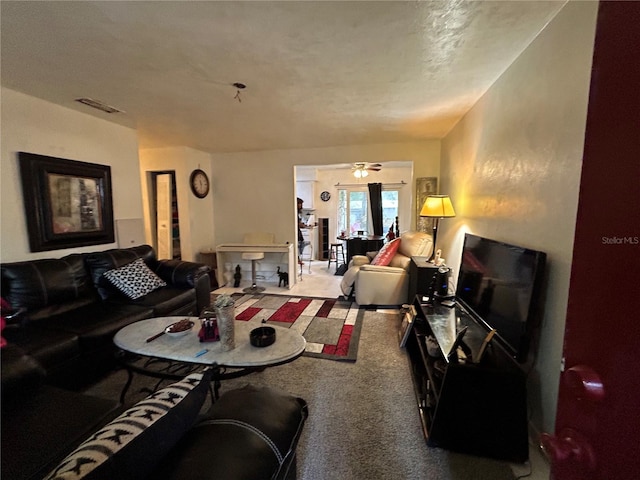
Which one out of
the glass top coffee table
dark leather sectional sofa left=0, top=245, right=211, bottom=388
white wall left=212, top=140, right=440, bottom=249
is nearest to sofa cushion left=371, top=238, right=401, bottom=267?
white wall left=212, top=140, right=440, bottom=249

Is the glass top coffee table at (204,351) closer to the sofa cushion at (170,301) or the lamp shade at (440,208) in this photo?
the sofa cushion at (170,301)

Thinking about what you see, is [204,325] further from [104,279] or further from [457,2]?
[457,2]

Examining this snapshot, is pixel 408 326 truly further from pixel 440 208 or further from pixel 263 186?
pixel 263 186

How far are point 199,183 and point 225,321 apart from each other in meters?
3.77

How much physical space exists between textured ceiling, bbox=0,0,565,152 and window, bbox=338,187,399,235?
4145 mm

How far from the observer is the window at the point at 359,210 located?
7.11 meters

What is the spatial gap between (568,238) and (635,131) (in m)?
1.12

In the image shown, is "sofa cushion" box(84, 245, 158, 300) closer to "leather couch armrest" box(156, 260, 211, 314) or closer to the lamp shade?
"leather couch armrest" box(156, 260, 211, 314)

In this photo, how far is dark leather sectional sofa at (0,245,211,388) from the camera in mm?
1834

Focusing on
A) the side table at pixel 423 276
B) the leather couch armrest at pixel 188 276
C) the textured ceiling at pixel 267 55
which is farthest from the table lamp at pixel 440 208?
the leather couch armrest at pixel 188 276

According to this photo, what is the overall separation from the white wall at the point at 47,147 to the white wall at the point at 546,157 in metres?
3.96

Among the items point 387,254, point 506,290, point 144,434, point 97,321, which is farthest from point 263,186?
point 144,434

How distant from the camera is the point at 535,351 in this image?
1.55 meters

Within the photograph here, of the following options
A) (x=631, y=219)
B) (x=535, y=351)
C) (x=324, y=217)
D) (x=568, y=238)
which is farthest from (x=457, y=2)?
(x=324, y=217)
